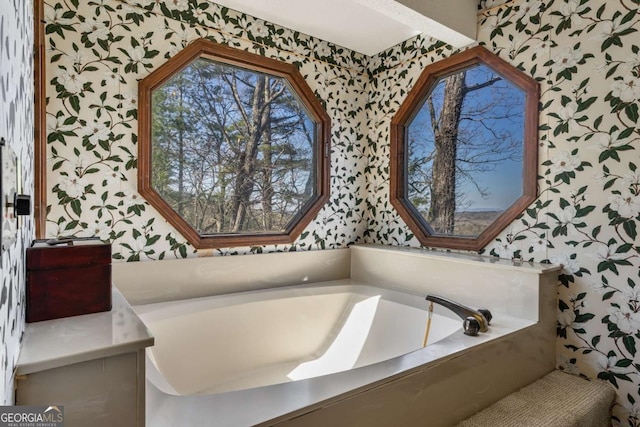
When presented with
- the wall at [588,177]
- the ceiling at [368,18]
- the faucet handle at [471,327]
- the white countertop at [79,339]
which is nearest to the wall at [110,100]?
the ceiling at [368,18]

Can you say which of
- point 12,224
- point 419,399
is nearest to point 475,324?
point 419,399

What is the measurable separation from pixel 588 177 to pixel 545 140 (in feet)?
0.91

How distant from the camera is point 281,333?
2.04m

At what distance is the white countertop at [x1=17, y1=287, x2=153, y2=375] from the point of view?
2.32ft

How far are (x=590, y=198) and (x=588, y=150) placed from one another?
22 cm

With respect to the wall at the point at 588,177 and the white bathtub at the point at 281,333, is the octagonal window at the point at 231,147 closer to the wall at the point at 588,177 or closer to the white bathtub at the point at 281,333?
the white bathtub at the point at 281,333

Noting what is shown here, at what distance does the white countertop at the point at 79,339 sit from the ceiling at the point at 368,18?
1.66 meters

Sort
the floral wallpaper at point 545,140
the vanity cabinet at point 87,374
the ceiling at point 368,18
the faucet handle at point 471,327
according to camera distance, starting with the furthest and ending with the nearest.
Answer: the ceiling at point 368,18, the floral wallpaper at point 545,140, the faucet handle at point 471,327, the vanity cabinet at point 87,374

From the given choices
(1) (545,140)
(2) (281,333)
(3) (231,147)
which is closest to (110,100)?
(3) (231,147)

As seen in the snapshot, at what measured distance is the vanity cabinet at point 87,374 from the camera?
2.28 ft

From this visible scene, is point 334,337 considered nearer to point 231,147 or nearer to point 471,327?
point 471,327

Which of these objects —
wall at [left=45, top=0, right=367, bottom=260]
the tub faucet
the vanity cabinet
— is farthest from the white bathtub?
the vanity cabinet

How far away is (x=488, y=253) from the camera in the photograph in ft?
6.68

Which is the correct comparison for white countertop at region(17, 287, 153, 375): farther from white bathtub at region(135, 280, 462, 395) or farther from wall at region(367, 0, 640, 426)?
wall at region(367, 0, 640, 426)
